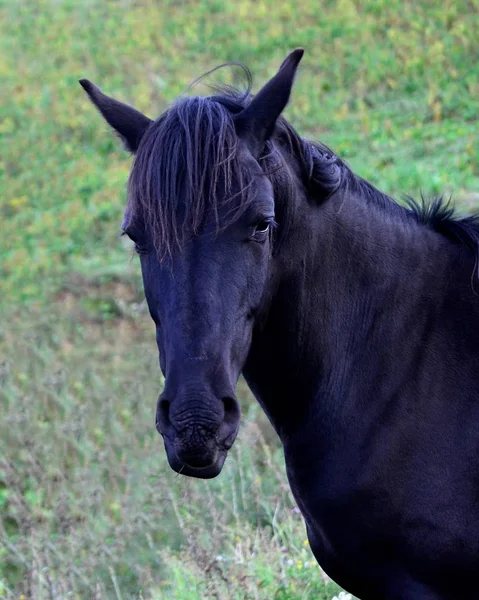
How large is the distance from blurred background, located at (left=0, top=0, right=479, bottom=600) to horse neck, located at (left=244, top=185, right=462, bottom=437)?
147 cm

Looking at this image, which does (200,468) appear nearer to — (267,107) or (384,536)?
(384,536)

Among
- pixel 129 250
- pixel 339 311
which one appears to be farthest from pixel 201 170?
pixel 339 311

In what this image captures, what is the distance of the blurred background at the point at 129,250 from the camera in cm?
534

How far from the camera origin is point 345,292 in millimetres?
3127

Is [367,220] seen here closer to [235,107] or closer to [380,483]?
[235,107]

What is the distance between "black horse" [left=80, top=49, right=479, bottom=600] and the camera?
2.61 m

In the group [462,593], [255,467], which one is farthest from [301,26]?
[462,593]

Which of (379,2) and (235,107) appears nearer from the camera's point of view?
(235,107)

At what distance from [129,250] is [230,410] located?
38.8 inches

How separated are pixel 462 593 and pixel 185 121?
72.4 inches

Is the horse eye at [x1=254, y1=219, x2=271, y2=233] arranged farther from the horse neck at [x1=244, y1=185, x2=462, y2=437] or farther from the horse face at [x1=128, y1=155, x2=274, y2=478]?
the horse neck at [x1=244, y1=185, x2=462, y2=437]

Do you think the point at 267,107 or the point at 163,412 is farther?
the point at 267,107

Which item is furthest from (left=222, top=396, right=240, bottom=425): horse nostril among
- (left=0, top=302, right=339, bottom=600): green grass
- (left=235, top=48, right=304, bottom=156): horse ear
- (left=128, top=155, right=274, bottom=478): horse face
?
(left=0, top=302, right=339, bottom=600): green grass

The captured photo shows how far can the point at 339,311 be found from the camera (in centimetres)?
312
